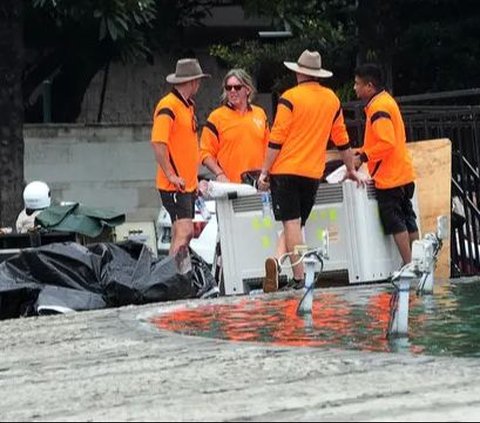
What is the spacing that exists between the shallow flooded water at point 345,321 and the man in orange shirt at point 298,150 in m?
0.70

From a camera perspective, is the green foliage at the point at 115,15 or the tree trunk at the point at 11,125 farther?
the tree trunk at the point at 11,125

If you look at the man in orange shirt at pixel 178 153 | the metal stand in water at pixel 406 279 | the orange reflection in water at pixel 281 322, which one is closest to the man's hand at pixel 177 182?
the man in orange shirt at pixel 178 153

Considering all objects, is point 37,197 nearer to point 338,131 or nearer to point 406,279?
point 338,131

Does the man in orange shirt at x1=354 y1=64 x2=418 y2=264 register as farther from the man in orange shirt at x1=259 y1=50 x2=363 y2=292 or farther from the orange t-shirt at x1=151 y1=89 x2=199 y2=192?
the orange t-shirt at x1=151 y1=89 x2=199 y2=192

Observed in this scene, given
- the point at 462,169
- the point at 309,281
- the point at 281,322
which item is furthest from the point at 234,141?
the point at 281,322

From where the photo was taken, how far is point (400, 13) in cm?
2362

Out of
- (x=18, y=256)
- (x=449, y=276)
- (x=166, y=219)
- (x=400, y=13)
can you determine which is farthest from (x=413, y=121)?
(x=400, y=13)

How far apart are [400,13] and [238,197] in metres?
12.8

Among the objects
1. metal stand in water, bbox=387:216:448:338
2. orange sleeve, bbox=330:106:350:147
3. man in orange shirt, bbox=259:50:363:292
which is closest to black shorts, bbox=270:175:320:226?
man in orange shirt, bbox=259:50:363:292

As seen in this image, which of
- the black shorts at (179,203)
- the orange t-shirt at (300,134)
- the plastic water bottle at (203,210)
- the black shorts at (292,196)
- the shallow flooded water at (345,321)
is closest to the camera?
the shallow flooded water at (345,321)

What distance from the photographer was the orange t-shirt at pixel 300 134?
11.2 metres

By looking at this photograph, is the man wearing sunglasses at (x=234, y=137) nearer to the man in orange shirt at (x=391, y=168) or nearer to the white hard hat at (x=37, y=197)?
the man in orange shirt at (x=391, y=168)

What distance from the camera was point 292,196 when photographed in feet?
36.6

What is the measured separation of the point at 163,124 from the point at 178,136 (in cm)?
20
